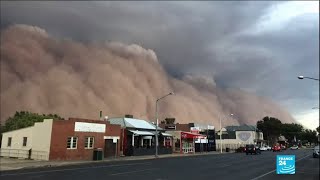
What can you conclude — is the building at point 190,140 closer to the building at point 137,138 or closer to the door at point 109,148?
the building at point 137,138

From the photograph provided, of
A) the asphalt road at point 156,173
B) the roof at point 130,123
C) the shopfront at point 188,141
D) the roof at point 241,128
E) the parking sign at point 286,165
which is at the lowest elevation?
the asphalt road at point 156,173

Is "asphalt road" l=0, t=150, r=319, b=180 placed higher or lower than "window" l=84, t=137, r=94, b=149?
lower

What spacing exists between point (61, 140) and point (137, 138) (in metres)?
18.9

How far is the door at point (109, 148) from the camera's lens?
173ft

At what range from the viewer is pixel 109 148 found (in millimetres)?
53375

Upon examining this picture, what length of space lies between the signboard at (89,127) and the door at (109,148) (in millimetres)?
1986

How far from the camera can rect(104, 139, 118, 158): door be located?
52.6 metres

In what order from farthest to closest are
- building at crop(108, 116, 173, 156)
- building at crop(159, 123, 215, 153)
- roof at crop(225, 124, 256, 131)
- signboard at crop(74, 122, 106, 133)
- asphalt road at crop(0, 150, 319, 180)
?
roof at crop(225, 124, 256, 131), building at crop(159, 123, 215, 153), building at crop(108, 116, 173, 156), signboard at crop(74, 122, 106, 133), asphalt road at crop(0, 150, 319, 180)

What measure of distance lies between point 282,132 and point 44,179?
173 metres

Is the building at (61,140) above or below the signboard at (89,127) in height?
below

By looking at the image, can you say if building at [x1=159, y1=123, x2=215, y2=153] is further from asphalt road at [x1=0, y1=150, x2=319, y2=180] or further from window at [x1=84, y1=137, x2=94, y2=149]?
asphalt road at [x1=0, y1=150, x2=319, y2=180]

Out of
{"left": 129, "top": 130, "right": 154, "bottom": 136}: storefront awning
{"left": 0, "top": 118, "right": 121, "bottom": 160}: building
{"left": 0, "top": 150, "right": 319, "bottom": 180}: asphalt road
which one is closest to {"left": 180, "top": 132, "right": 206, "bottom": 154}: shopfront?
{"left": 129, "top": 130, "right": 154, "bottom": 136}: storefront awning

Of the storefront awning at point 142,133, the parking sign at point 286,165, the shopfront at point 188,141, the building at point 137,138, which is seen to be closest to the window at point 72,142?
the building at point 137,138

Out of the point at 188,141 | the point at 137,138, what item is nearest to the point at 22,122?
the point at 137,138
